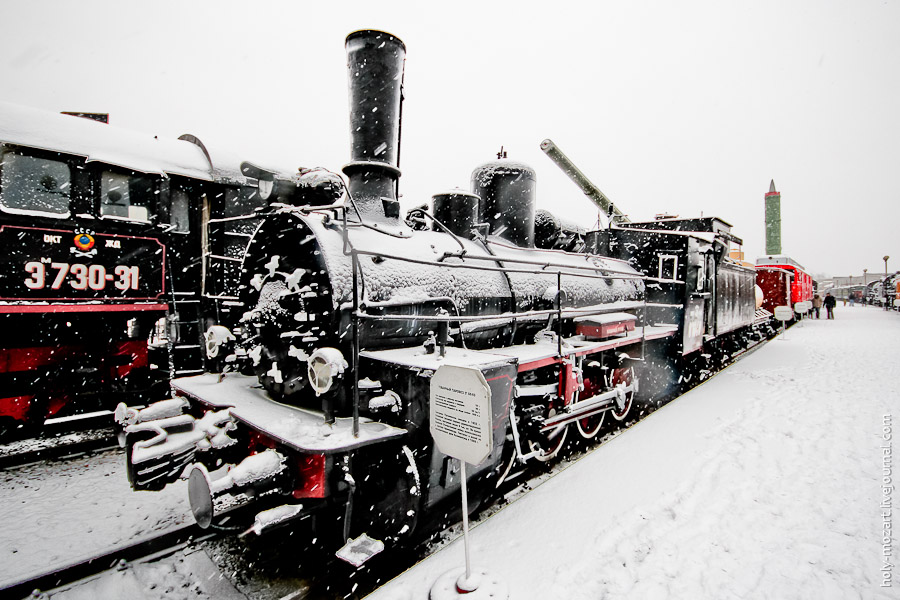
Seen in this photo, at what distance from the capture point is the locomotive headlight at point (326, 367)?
8.73 ft

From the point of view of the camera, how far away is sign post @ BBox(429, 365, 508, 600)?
7.30ft

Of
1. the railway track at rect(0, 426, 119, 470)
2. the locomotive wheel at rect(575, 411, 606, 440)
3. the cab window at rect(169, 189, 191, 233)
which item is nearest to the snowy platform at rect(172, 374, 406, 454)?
the railway track at rect(0, 426, 119, 470)

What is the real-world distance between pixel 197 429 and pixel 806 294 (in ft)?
115

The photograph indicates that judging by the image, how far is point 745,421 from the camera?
17.2 ft

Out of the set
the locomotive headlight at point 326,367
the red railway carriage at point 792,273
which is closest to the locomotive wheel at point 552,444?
the locomotive headlight at point 326,367

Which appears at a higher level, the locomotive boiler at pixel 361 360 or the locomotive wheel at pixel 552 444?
the locomotive boiler at pixel 361 360

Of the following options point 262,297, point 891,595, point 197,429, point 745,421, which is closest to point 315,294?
point 262,297

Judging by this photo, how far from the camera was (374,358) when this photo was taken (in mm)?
2945

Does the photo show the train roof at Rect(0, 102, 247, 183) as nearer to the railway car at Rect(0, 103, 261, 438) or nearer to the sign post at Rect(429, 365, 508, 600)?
the railway car at Rect(0, 103, 261, 438)

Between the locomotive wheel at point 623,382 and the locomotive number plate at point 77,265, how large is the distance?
19.1 ft

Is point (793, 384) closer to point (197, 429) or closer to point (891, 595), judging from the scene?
point (891, 595)

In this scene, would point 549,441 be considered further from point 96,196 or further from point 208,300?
point 96,196

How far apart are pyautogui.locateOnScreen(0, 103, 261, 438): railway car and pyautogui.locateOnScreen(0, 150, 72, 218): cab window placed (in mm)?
A: 11

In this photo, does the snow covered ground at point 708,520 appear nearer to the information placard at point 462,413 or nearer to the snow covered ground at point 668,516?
the snow covered ground at point 668,516
